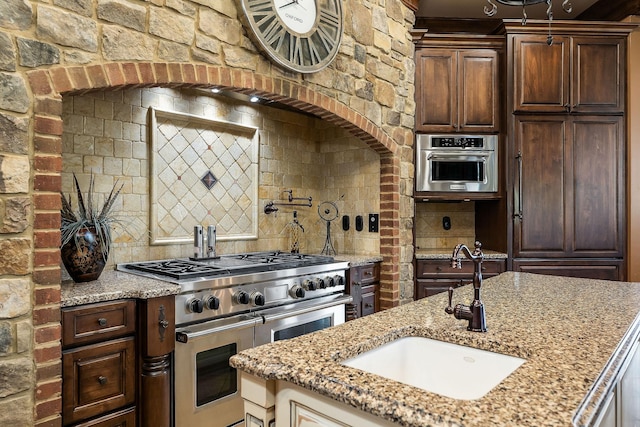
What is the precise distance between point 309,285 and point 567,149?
2627 millimetres

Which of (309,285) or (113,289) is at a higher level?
(113,289)

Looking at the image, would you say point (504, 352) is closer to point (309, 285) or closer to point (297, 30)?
point (309, 285)

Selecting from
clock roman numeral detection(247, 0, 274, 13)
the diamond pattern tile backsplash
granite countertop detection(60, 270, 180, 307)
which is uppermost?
clock roman numeral detection(247, 0, 274, 13)

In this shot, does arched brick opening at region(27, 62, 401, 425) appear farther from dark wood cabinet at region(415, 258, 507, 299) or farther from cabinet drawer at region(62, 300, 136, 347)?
dark wood cabinet at region(415, 258, 507, 299)

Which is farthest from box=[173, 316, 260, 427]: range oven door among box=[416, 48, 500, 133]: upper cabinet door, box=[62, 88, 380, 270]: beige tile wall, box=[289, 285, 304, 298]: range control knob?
box=[416, 48, 500, 133]: upper cabinet door

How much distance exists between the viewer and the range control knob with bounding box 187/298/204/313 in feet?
7.28

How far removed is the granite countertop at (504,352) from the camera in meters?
0.82

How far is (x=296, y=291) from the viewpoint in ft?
9.20

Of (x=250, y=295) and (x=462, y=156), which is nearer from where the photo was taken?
(x=250, y=295)

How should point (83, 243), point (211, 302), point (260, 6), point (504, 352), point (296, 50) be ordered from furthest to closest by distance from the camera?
point (296, 50), point (260, 6), point (211, 302), point (83, 243), point (504, 352)

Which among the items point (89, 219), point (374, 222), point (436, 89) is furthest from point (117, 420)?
point (436, 89)

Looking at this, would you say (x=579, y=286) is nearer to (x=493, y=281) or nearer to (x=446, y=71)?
(x=493, y=281)

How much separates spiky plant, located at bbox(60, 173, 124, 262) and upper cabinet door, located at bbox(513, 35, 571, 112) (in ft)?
10.9

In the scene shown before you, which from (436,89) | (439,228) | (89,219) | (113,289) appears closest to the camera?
(113,289)
